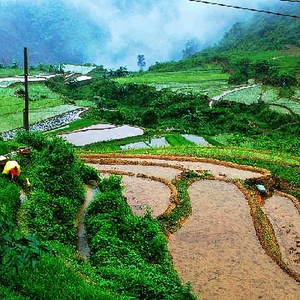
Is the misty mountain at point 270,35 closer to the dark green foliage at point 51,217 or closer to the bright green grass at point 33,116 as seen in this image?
the bright green grass at point 33,116

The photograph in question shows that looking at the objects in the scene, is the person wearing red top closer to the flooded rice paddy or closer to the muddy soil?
the muddy soil

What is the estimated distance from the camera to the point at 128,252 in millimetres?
8953

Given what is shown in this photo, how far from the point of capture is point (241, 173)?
1725cm

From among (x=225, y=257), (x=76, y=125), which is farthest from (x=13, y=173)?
(x=76, y=125)

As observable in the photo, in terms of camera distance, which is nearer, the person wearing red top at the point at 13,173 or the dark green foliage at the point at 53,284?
the dark green foliage at the point at 53,284

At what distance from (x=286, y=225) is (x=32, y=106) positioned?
32273 millimetres

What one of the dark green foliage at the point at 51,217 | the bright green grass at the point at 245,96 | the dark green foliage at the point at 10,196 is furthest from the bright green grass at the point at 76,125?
the dark green foliage at the point at 51,217

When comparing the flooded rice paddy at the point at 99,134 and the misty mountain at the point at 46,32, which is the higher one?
the misty mountain at the point at 46,32

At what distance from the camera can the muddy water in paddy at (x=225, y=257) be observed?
9094 millimetres

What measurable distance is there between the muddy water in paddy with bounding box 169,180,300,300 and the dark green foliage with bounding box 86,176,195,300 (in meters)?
0.82

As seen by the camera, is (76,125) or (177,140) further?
(76,125)

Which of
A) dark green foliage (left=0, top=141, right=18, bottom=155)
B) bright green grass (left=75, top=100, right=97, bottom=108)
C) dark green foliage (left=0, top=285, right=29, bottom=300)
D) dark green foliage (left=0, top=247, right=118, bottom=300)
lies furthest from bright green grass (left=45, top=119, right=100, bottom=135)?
dark green foliage (left=0, top=285, right=29, bottom=300)

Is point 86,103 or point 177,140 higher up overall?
point 86,103

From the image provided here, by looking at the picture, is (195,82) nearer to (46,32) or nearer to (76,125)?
(76,125)
